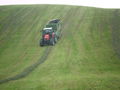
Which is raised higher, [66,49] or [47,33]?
[47,33]

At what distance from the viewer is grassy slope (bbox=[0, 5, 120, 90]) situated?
28750mm

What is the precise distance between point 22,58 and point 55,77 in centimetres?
1178

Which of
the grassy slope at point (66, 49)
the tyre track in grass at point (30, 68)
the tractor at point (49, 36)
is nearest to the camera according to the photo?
the grassy slope at point (66, 49)

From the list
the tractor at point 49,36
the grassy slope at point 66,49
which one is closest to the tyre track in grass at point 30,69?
the grassy slope at point 66,49

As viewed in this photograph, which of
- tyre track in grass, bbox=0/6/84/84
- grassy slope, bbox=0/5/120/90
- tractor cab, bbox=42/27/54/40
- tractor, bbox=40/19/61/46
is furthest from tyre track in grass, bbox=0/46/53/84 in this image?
tractor cab, bbox=42/27/54/40

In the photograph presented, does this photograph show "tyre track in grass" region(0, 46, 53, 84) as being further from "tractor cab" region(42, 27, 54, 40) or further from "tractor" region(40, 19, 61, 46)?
"tractor cab" region(42, 27, 54, 40)

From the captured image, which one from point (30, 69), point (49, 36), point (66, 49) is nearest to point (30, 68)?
point (30, 69)

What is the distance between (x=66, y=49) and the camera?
43.1 meters

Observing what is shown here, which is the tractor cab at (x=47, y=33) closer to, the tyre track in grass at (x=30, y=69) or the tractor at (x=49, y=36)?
the tractor at (x=49, y=36)

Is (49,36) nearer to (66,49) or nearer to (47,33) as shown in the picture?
(47,33)

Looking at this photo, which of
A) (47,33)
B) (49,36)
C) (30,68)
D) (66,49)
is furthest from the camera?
(47,33)

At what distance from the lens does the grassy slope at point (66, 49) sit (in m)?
28.8

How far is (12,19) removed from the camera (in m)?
64.7

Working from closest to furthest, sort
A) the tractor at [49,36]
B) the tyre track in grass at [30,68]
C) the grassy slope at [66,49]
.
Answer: the grassy slope at [66,49]
the tyre track in grass at [30,68]
the tractor at [49,36]
